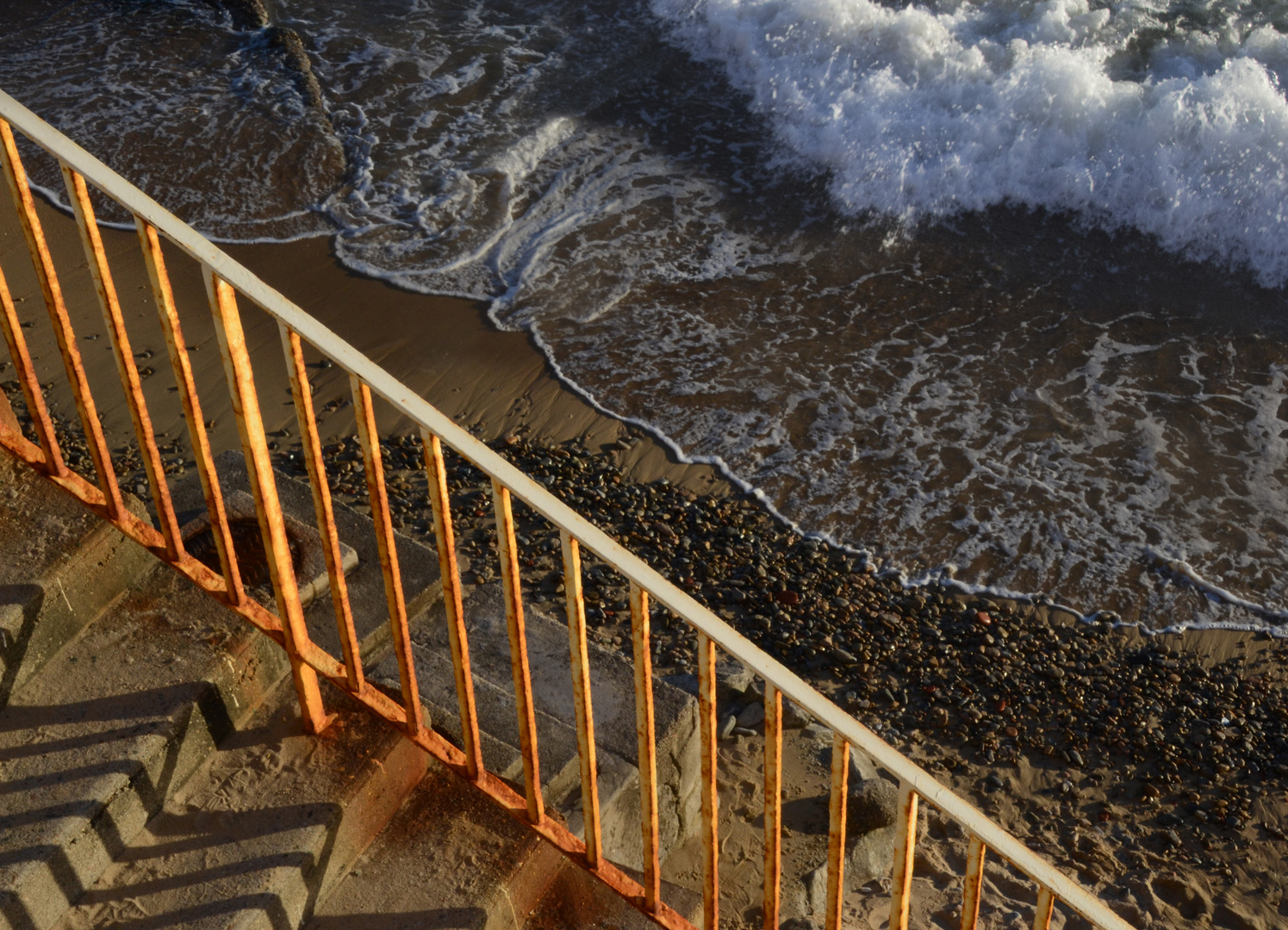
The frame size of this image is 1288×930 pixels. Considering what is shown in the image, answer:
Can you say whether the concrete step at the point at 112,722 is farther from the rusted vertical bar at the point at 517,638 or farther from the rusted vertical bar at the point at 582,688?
the rusted vertical bar at the point at 582,688

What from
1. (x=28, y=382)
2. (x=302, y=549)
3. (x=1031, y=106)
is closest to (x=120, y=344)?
(x=28, y=382)

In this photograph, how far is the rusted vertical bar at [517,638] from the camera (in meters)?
2.12

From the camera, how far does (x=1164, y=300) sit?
8.91 m

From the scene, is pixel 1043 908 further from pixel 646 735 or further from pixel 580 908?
pixel 580 908

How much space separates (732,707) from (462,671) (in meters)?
2.53

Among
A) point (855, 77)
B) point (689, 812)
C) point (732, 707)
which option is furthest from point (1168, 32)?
point (689, 812)

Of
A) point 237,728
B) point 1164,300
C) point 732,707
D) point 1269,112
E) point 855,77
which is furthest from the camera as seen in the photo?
point 855,77

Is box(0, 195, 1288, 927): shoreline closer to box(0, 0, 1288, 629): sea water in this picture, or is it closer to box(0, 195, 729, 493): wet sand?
box(0, 195, 729, 493): wet sand

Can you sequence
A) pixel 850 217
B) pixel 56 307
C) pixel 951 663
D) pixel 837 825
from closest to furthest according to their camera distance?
pixel 837 825 → pixel 56 307 → pixel 951 663 → pixel 850 217

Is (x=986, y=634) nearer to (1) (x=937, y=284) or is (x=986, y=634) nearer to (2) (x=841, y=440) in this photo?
(2) (x=841, y=440)

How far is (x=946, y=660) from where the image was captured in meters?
5.63

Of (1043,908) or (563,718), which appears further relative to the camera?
(563,718)

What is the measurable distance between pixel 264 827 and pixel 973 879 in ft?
5.33

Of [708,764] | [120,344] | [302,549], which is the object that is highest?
[120,344]
